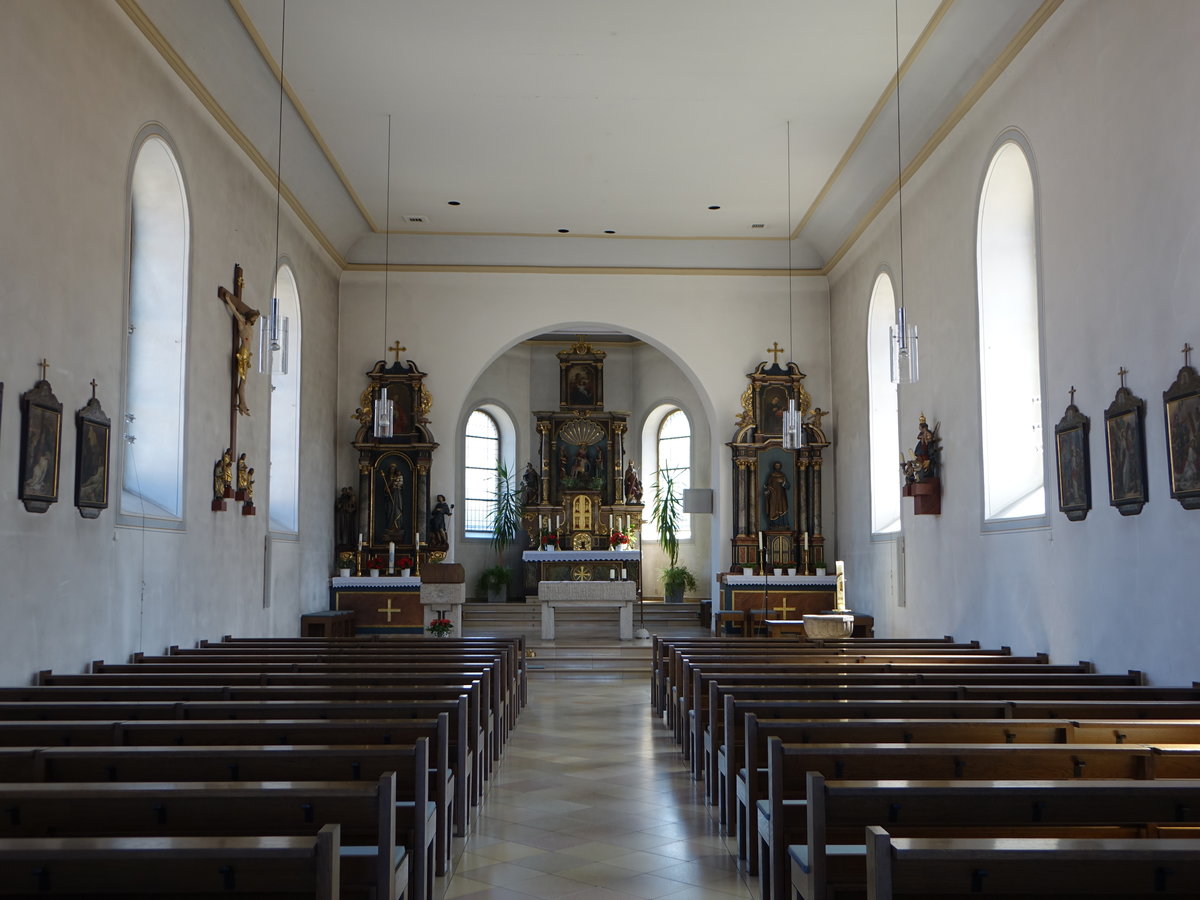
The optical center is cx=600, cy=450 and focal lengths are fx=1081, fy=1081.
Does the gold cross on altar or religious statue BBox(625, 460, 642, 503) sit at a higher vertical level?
religious statue BBox(625, 460, 642, 503)

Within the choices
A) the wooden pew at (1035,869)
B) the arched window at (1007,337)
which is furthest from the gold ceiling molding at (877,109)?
the wooden pew at (1035,869)

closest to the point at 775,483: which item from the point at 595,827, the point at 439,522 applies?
the point at 439,522

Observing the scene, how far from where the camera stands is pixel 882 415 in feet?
45.6

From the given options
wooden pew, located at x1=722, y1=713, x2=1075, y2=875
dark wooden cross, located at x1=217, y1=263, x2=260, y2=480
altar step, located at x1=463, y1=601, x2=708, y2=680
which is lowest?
altar step, located at x1=463, y1=601, x2=708, y2=680

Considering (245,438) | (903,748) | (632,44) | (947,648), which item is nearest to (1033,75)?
(632,44)

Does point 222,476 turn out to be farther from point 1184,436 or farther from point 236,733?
point 1184,436

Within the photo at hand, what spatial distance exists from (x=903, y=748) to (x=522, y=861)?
2.08 meters

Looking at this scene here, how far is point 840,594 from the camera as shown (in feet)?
40.0

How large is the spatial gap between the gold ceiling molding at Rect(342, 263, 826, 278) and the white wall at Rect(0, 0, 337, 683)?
167 inches

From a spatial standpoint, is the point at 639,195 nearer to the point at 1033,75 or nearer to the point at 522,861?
the point at 1033,75

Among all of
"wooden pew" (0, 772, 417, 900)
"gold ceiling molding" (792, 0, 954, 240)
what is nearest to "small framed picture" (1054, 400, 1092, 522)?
"gold ceiling molding" (792, 0, 954, 240)

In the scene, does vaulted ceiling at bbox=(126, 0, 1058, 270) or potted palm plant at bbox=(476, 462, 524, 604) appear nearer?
vaulted ceiling at bbox=(126, 0, 1058, 270)

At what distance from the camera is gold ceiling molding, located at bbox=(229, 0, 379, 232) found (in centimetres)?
925

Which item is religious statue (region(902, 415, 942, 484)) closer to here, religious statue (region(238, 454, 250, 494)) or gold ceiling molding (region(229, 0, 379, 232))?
religious statue (region(238, 454, 250, 494))
